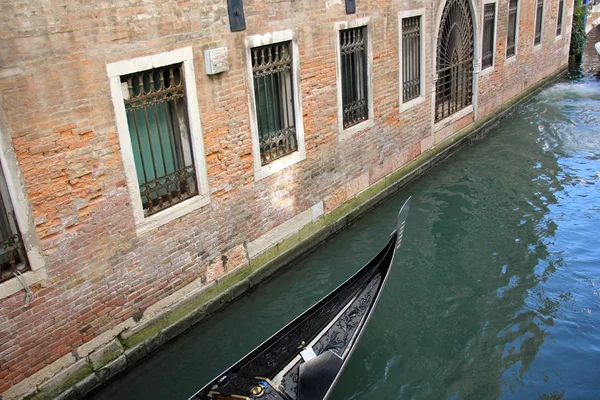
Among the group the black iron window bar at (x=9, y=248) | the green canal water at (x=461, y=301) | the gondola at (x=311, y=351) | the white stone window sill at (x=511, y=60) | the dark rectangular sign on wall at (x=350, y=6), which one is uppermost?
the dark rectangular sign on wall at (x=350, y=6)

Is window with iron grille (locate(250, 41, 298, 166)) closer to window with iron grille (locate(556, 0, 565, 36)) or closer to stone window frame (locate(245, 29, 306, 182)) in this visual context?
stone window frame (locate(245, 29, 306, 182))

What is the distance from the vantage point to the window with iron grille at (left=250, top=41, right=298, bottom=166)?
6.05 meters

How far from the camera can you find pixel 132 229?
4930 millimetres

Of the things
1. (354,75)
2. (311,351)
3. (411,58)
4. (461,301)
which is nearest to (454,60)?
(411,58)

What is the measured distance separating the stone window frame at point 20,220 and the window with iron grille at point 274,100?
2.59 meters

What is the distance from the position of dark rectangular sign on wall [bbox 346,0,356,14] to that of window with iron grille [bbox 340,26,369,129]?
23 cm

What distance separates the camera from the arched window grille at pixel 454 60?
9.77m

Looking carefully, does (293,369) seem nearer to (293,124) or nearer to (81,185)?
(81,185)

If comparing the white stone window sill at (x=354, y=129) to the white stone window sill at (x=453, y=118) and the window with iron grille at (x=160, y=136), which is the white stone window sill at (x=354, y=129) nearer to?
the white stone window sill at (x=453, y=118)

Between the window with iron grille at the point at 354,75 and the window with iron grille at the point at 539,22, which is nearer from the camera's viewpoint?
the window with iron grille at the point at 354,75

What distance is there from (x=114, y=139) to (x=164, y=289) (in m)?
1.46

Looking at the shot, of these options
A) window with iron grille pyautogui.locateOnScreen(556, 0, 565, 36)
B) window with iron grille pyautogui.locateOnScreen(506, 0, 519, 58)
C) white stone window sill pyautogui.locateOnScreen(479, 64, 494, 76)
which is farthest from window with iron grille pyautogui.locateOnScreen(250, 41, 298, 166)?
window with iron grille pyautogui.locateOnScreen(556, 0, 565, 36)

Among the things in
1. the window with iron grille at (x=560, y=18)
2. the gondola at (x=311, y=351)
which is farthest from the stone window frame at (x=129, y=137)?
the window with iron grille at (x=560, y=18)

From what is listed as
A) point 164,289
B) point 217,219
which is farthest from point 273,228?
point 164,289
